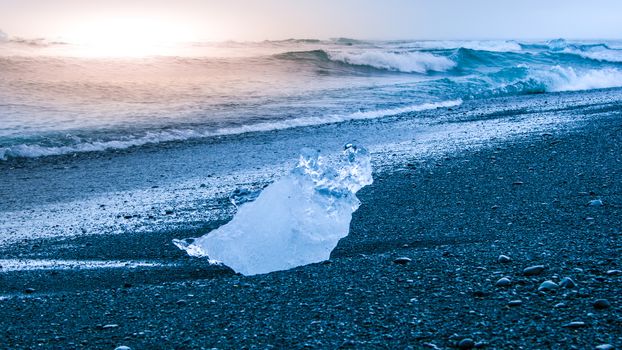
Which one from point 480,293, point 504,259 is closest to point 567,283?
point 480,293

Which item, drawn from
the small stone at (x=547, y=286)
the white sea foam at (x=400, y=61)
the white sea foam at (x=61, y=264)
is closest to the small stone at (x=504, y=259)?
the small stone at (x=547, y=286)

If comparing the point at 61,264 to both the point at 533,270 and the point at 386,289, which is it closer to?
the point at 386,289

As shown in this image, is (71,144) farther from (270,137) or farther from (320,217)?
(320,217)

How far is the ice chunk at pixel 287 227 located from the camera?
11.4 ft

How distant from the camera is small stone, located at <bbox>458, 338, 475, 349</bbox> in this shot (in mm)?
2154

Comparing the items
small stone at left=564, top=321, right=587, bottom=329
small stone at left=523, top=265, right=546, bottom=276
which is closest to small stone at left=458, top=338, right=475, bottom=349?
small stone at left=564, top=321, right=587, bottom=329

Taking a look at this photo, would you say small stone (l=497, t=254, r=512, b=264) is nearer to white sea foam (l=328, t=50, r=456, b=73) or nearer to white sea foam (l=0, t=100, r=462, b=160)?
white sea foam (l=0, t=100, r=462, b=160)

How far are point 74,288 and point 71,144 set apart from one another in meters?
5.93

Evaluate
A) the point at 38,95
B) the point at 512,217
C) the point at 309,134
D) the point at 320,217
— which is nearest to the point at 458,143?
the point at 309,134

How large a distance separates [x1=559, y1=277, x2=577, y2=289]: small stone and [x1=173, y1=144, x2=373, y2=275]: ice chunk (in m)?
1.39

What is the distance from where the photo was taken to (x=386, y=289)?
9.36 feet

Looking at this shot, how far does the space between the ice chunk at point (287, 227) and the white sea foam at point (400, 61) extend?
68.3 ft

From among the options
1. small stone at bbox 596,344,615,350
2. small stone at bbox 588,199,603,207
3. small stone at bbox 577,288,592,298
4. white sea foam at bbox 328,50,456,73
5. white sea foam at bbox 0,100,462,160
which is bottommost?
white sea foam at bbox 0,100,462,160

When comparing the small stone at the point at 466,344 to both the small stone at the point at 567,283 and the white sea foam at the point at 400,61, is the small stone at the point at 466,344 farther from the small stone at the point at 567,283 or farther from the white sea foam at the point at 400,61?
the white sea foam at the point at 400,61
